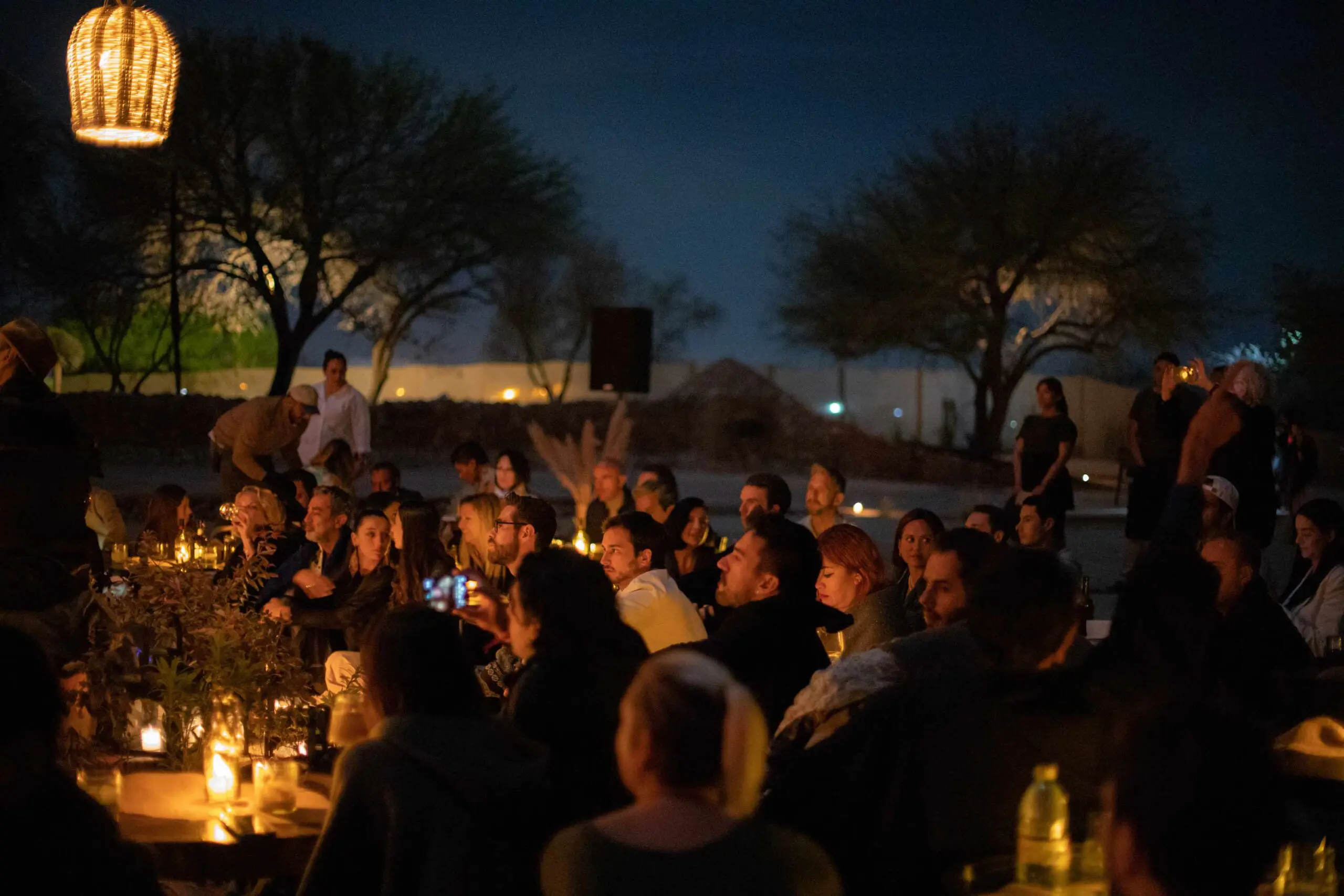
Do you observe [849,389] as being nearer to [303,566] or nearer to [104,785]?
[303,566]

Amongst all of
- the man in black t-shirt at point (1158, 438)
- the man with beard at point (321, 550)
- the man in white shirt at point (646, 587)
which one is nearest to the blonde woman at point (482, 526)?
the man with beard at point (321, 550)

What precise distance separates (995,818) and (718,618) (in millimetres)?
3345

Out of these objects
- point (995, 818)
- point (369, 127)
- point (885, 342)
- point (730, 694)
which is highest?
point (369, 127)

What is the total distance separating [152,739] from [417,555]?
8.42ft

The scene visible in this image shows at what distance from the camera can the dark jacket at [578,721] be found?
330 centimetres

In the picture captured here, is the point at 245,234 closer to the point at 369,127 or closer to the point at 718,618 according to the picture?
Answer: the point at 369,127

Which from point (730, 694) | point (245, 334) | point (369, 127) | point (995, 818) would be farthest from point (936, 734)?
point (245, 334)

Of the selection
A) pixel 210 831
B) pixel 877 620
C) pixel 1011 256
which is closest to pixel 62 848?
pixel 210 831

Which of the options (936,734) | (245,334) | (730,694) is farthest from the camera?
(245,334)

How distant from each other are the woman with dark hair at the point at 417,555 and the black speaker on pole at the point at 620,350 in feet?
28.4

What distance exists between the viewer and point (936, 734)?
10.7ft

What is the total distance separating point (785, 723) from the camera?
380 centimetres

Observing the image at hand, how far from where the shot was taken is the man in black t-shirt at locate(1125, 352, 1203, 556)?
9422mm

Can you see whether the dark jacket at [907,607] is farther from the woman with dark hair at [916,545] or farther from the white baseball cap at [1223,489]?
the white baseball cap at [1223,489]
